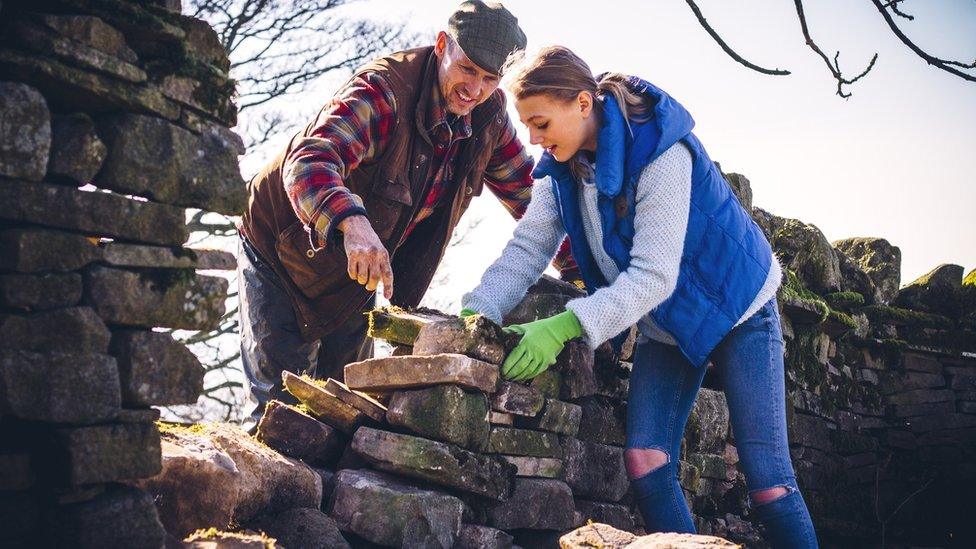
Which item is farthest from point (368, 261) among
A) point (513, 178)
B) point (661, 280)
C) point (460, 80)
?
point (513, 178)

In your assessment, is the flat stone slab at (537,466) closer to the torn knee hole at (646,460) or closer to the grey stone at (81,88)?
the torn knee hole at (646,460)

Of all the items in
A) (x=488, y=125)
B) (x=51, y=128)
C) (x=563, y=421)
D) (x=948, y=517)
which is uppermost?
(x=488, y=125)

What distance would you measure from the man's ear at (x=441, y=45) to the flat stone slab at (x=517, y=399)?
5.19ft

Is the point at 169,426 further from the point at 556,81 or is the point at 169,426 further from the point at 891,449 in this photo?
the point at 891,449

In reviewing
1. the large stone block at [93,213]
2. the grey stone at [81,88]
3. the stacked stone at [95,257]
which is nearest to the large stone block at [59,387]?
the stacked stone at [95,257]

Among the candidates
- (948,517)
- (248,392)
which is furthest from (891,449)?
(248,392)

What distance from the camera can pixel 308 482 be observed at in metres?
3.29

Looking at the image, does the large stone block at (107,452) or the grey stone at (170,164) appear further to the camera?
the grey stone at (170,164)

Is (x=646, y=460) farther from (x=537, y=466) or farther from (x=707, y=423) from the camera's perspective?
(x=707, y=423)

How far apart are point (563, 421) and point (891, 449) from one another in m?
4.93

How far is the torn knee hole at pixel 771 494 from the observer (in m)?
3.35

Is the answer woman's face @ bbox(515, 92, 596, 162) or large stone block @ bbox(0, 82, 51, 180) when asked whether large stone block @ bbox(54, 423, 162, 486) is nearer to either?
large stone block @ bbox(0, 82, 51, 180)

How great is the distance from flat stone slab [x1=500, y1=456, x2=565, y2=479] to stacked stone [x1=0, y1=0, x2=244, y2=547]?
4.84ft

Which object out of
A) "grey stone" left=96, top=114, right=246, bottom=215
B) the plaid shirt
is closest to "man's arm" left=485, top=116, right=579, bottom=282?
the plaid shirt
